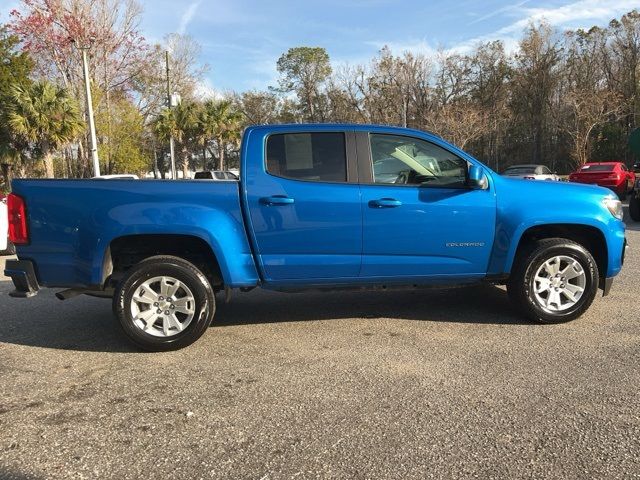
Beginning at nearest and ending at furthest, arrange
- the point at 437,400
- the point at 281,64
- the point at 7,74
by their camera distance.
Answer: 1. the point at 437,400
2. the point at 7,74
3. the point at 281,64

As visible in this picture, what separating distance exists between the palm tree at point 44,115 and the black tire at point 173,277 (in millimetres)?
21289

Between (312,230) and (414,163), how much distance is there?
116 centimetres

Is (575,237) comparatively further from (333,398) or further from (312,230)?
(333,398)

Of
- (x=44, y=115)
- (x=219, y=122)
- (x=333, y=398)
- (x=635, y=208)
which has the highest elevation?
(x=219, y=122)

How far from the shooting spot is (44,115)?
891 inches

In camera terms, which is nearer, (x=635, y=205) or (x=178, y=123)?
(x=635, y=205)

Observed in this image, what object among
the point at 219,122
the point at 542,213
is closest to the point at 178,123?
the point at 219,122

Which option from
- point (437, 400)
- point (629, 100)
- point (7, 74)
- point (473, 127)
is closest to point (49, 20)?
point (7, 74)

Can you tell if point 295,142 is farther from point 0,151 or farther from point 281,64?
point 281,64

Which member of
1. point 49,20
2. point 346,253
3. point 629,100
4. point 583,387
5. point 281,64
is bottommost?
point 583,387

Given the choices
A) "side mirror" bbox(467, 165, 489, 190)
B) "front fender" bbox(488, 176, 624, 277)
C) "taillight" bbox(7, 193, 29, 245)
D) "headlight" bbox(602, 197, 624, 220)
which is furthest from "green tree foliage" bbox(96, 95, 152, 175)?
"headlight" bbox(602, 197, 624, 220)

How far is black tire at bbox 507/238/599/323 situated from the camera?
15.9 ft

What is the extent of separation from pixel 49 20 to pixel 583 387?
1418 inches

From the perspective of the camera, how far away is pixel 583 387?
11.7 feet
